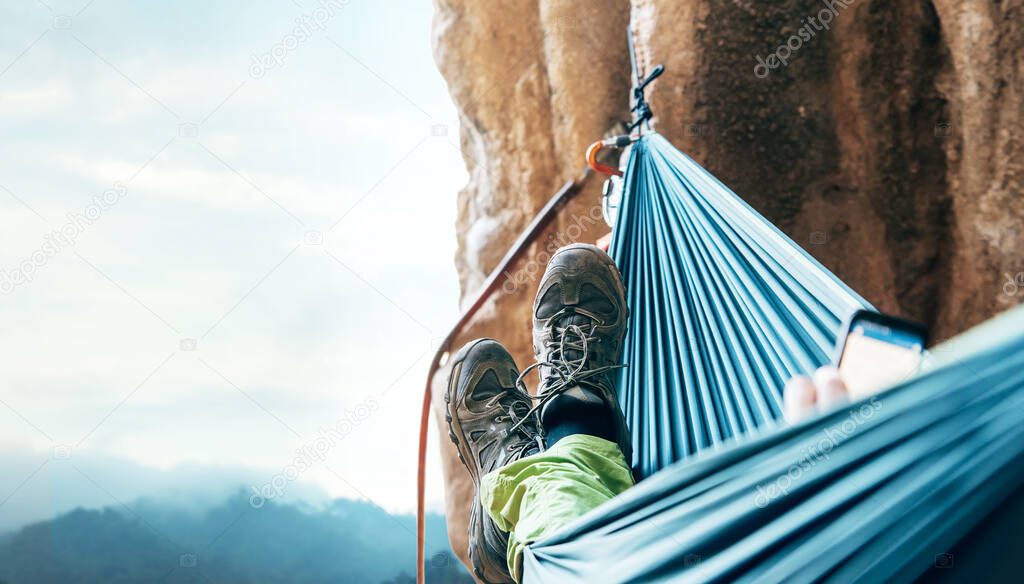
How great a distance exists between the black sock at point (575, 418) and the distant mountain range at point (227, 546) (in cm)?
204

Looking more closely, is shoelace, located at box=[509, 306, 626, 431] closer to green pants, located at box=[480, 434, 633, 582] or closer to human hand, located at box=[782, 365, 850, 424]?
green pants, located at box=[480, 434, 633, 582]

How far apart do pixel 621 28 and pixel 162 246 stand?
6.51 feet

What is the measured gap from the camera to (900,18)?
5.63 ft

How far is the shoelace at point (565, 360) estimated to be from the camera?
1012 millimetres

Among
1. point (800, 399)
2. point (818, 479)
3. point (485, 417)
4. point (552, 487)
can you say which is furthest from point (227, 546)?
point (818, 479)

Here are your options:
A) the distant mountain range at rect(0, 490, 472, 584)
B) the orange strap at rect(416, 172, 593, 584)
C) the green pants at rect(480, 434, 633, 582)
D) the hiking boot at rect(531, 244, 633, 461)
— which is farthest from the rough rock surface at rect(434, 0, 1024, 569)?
the distant mountain range at rect(0, 490, 472, 584)

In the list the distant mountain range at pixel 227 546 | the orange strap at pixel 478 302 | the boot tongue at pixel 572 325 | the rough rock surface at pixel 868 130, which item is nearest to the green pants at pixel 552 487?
the boot tongue at pixel 572 325

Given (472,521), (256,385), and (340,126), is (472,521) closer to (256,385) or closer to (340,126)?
(256,385)

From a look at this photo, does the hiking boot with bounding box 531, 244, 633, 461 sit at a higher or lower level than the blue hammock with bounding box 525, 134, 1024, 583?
higher

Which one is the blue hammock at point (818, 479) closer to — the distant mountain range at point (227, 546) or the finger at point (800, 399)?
the finger at point (800, 399)

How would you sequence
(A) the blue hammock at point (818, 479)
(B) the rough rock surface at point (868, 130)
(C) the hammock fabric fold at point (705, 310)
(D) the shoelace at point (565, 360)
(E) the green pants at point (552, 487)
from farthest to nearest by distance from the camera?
(B) the rough rock surface at point (868, 130), (D) the shoelace at point (565, 360), (C) the hammock fabric fold at point (705, 310), (E) the green pants at point (552, 487), (A) the blue hammock at point (818, 479)

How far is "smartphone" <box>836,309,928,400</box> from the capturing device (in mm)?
582

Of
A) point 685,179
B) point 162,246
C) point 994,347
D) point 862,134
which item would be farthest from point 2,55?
point 994,347

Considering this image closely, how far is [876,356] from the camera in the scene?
62 centimetres
